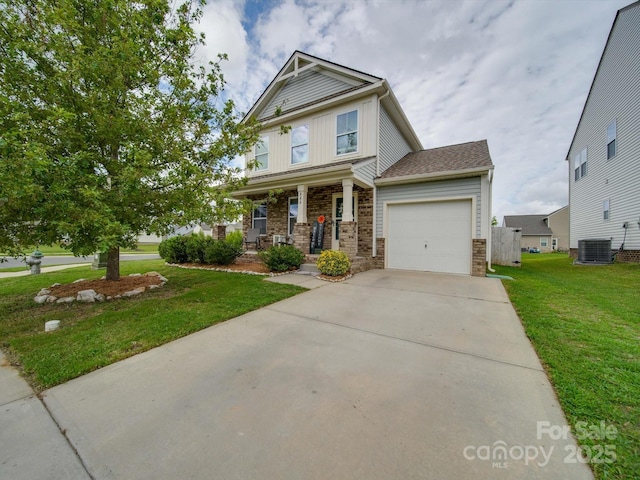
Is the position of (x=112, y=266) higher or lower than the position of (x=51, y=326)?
higher

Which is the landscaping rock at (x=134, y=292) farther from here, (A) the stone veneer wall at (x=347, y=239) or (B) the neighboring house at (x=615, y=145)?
(B) the neighboring house at (x=615, y=145)

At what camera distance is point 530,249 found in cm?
3538

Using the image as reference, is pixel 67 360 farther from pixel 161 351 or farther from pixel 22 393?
pixel 161 351

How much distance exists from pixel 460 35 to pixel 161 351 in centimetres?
1134

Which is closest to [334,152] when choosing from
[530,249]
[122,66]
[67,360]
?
[122,66]

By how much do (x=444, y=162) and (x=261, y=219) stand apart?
7.89 m

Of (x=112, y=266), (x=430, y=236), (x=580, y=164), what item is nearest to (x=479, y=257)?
(x=430, y=236)

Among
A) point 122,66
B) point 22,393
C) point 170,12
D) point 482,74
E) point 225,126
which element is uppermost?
point 482,74

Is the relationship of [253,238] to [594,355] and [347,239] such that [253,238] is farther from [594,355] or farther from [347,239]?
[594,355]

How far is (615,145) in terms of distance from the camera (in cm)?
1142

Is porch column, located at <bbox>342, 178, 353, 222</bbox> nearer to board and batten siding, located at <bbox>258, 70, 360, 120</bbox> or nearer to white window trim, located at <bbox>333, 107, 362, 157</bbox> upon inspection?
white window trim, located at <bbox>333, 107, 362, 157</bbox>

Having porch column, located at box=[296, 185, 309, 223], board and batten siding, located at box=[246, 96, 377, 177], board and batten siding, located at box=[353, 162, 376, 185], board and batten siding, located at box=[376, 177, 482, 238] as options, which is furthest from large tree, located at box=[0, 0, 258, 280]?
board and batten siding, located at box=[376, 177, 482, 238]

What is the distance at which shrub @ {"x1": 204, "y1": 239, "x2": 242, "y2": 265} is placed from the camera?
8.88m

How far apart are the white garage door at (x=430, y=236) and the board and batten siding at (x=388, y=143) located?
6.59 ft
